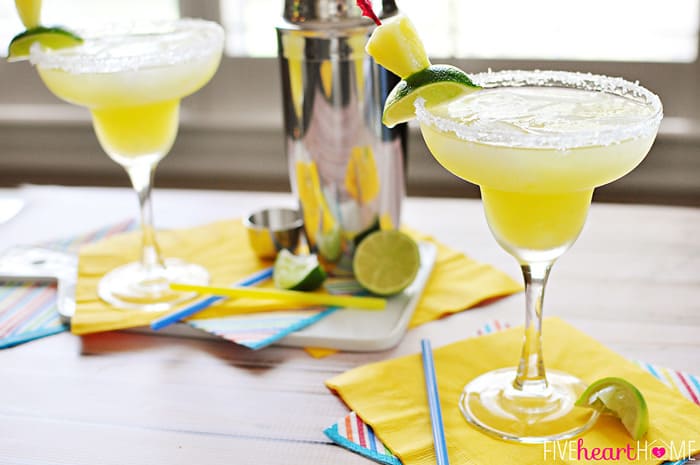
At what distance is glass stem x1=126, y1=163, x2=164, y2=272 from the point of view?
→ 60.1 inches

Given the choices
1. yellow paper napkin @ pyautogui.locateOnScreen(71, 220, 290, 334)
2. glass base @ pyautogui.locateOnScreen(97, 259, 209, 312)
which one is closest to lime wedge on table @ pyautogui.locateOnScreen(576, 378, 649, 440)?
yellow paper napkin @ pyautogui.locateOnScreen(71, 220, 290, 334)

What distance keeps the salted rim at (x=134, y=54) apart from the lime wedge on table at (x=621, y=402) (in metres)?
0.78

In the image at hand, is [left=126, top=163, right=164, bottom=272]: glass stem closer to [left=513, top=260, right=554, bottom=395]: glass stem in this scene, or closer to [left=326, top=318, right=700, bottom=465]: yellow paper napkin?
[left=326, top=318, right=700, bottom=465]: yellow paper napkin

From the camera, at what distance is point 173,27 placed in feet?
4.99

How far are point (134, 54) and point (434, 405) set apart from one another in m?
0.71

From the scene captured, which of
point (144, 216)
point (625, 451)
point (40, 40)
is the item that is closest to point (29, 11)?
point (40, 40)

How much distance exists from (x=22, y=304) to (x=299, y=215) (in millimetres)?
475

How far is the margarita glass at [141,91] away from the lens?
138 cm


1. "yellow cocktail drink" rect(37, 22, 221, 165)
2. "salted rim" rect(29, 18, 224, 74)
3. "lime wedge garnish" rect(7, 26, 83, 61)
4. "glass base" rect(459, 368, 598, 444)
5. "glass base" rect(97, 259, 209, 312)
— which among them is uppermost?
"lime wedge garnish" rect(7, 26, 83, 61)

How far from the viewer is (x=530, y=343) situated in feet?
3.71

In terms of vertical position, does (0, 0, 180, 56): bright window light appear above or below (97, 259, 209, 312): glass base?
above

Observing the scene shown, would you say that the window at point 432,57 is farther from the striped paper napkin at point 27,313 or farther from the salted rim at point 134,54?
the striped paper napkin at point 27,313

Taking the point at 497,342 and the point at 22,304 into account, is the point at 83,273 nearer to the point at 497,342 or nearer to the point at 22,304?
the point at 22,304

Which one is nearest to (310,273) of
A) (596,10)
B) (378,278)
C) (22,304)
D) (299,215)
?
(378,278)
